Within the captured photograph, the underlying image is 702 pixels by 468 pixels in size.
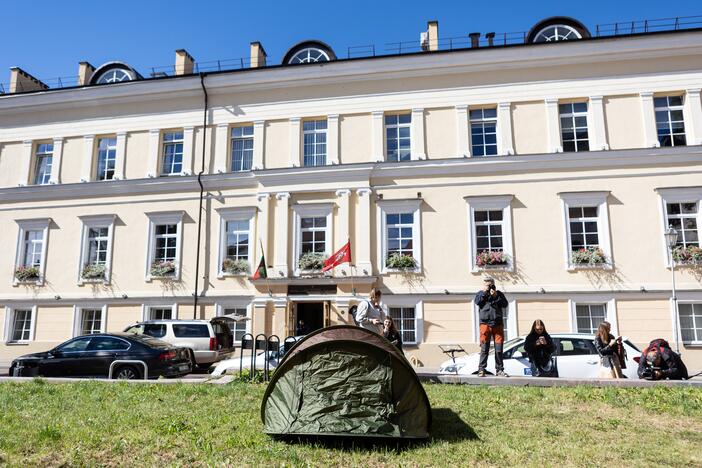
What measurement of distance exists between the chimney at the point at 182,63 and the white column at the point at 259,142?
16.7ft

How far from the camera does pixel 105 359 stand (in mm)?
13172

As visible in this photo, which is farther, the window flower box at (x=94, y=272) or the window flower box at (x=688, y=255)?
the window flower box at (x=94, y=272)

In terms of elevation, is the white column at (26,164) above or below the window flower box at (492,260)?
above

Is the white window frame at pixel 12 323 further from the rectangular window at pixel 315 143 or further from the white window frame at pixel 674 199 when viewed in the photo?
the white window frame at pixel 674 199

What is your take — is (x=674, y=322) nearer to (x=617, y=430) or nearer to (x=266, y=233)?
(x=617, y=430)

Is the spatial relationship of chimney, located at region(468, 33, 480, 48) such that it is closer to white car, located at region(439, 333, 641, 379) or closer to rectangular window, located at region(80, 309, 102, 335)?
white car, located at region(439, 333, 641, 379)

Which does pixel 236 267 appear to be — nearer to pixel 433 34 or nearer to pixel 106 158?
pixel 106 158

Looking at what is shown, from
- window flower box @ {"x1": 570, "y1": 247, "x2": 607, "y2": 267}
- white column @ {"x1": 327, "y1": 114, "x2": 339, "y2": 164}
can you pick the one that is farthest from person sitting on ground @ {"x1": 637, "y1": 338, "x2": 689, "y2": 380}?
white column @ {"x1": 327, "y1": 114, "x2": 339, "y2": 164}

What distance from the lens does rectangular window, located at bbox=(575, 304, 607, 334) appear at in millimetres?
18516

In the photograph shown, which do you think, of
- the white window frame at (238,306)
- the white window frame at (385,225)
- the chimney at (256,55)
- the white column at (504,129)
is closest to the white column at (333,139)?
the white window frame at (385,225)

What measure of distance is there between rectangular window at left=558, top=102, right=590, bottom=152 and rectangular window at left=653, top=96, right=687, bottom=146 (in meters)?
2.53

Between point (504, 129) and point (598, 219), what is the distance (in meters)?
4.84

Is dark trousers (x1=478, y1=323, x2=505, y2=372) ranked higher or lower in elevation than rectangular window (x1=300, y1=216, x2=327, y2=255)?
lower

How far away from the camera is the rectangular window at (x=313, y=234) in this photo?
68.2 feet
